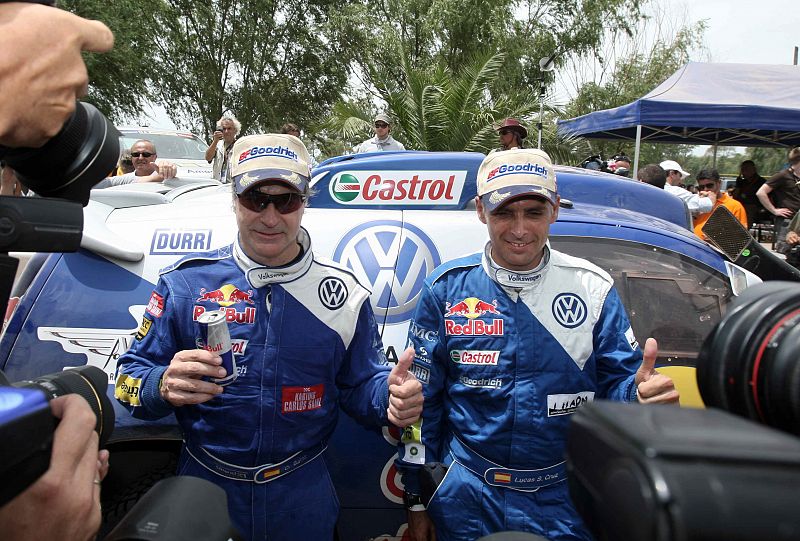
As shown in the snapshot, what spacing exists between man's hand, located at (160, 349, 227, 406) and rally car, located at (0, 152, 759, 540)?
0.66m

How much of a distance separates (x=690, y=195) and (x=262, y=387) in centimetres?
667

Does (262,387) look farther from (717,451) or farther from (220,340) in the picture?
(717,451)

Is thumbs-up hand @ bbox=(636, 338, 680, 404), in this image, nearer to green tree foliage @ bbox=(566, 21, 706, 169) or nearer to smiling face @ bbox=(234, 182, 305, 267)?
smiling face @ bbox=(234, 182, 305, 267)

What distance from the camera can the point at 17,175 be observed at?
3.61 feet

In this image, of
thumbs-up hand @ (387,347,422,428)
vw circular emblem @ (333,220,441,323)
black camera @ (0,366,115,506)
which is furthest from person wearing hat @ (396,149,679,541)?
black camera @ (0,366,115,506)

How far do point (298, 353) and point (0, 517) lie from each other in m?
1.24

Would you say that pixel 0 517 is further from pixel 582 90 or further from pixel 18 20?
pixel 582 90

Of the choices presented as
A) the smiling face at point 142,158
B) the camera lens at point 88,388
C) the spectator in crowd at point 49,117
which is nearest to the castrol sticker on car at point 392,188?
the camera lens at point 88,388

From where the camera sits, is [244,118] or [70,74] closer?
[70,74]

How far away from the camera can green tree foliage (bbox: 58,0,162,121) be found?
696 inches

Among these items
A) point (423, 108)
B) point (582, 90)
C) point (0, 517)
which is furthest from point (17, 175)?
point (582, 90)

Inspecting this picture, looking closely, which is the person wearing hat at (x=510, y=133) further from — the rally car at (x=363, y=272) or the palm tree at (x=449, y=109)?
the palm tree at (x=449, y=109)

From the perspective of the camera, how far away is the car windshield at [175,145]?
1117 centimetres

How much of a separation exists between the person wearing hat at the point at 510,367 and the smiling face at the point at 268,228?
51 centimetres
